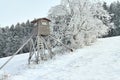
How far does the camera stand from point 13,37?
41594mm

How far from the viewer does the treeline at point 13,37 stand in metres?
38.3

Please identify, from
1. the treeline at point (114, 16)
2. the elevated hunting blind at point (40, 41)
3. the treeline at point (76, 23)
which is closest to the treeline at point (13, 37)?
the treeline at point (114, 16)

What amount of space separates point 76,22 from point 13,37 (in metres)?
26.0

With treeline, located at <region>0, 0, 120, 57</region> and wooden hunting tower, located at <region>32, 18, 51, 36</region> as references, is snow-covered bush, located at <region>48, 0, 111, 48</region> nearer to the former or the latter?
treeline, located at <region>0, 0, 120, 57</region>

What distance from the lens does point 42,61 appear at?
47.9 feet

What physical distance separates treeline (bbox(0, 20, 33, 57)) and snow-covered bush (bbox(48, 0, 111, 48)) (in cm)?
1853

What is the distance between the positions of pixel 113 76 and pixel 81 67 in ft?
8.34

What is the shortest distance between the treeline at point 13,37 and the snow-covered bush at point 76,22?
60.8 feet

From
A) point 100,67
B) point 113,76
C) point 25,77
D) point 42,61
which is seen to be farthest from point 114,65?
point 42,61

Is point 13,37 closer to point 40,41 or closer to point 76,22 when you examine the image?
point 76,22

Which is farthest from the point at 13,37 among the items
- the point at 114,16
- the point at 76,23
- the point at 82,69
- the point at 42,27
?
the point at 82,69

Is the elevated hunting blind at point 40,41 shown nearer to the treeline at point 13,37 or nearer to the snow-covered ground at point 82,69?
the snow-covered ground at point 82,69

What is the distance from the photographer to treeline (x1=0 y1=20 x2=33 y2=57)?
38.3m

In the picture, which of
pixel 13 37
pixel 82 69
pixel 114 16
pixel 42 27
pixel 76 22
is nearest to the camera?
pixel 82 69
